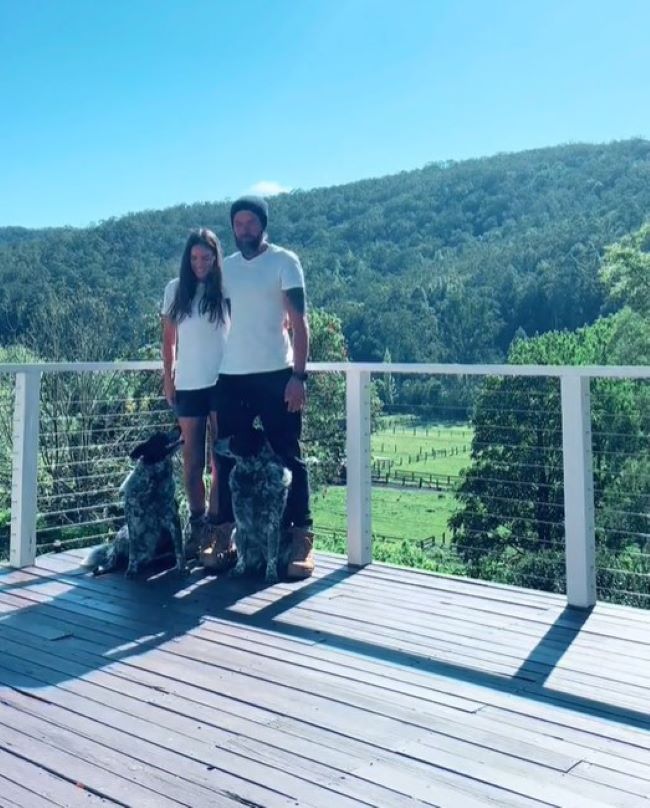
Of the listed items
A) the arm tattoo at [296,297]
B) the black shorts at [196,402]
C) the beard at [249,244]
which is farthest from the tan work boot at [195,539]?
the beard at [249,244]

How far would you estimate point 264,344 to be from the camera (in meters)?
3.57

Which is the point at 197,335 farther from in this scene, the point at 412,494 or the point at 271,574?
the point at 412,494

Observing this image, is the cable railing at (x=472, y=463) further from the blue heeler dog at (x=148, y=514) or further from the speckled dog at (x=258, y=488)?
the speckled dog at (x=258, y=488)

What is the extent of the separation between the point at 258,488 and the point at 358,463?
22.2 inches

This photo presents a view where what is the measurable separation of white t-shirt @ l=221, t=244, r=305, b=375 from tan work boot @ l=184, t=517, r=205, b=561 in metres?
0.78

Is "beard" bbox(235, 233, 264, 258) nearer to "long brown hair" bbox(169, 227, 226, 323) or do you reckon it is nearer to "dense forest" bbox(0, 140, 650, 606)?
"long brown hair" bbox(169, 227, 226, 323)

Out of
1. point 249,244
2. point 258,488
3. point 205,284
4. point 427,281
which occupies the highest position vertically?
point 427,281

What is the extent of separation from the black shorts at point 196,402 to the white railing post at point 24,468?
0.75 metres

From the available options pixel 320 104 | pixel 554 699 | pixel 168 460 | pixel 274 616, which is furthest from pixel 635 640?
pixel 320 104

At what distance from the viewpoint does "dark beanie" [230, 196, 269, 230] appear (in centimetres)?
357

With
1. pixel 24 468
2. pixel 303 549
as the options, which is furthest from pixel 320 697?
pixel 24 468

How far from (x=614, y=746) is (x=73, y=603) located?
213 centimetres

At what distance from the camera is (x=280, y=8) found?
1338 centimetres

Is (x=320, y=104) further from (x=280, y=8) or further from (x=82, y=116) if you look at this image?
(x=280, y=8)
